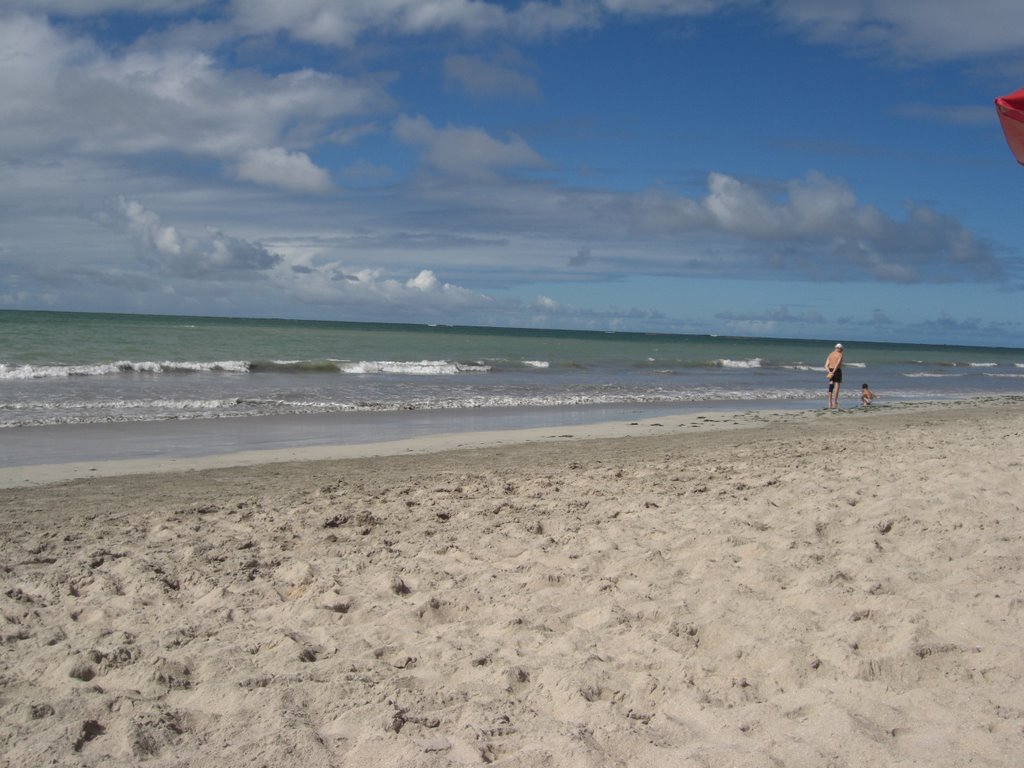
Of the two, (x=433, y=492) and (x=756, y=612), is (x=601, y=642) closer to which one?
(x=756, y=612)

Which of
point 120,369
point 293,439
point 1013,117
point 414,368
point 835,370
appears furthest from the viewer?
point 414,368

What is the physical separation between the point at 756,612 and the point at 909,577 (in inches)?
39.0

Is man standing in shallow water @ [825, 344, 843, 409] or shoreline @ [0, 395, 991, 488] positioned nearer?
shoreline @ [0, 395, 991, 488]

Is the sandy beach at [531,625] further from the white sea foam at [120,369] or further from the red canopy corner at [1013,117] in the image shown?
the white sea foam at [120,369]

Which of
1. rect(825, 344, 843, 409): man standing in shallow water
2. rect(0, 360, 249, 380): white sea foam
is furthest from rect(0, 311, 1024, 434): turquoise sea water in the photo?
rect(825, 344, 843, 409): man standing in shallow water

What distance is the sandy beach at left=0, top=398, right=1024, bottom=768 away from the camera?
10.8ft

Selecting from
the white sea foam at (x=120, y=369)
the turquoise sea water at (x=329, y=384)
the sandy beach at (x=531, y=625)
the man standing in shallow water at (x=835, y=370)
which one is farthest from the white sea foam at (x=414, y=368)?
the sandy beach at (x=531, y=625)

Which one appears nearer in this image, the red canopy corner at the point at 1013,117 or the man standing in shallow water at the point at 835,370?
the red canopy corner at the point at 1013,117

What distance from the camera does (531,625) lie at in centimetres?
440

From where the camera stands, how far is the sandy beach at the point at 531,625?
3.29 meters

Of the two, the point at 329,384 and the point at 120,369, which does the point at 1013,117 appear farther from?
the point at 120,369

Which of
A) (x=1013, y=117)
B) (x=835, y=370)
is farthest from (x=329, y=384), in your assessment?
(x=1013, y=117)

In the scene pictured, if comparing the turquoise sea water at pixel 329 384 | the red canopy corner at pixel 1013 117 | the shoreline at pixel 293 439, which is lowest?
the shoreline at pixel 293 439

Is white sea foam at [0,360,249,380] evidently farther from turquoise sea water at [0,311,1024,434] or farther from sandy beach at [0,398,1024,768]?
sandy beach at [0,398,1024,768]
